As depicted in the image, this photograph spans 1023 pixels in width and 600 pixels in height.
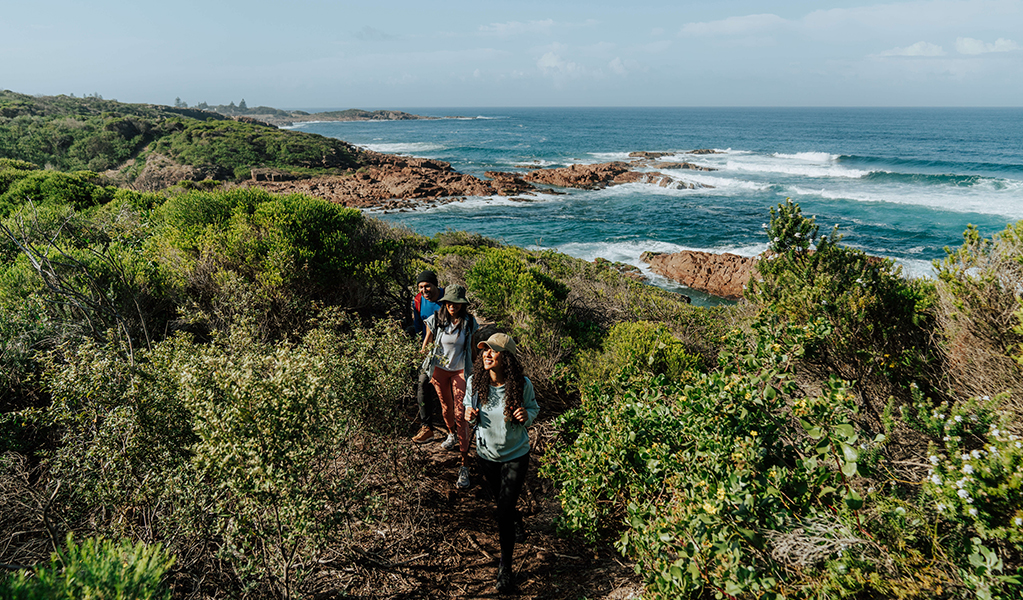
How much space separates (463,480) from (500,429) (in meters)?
1.40

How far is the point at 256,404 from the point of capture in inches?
96.7

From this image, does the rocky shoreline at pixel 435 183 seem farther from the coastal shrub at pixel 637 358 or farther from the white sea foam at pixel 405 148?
the coastal shrub at pixel 637 358

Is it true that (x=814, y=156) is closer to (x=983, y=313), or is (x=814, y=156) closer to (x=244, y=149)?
(x=244, y=149)

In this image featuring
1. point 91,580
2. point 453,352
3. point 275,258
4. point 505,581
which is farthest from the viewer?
point 275,258

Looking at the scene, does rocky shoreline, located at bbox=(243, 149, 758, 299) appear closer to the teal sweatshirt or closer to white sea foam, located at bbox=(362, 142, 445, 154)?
white sea foam, located at bbox=(362, 142, 445, 154)

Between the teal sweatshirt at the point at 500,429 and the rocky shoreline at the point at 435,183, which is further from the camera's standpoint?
the rocky shoreline at the point at 435,183

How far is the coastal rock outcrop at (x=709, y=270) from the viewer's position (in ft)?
57.4

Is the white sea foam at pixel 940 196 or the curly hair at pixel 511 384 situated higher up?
the white sea foam at pixel 940 196

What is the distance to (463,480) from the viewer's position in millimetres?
4496

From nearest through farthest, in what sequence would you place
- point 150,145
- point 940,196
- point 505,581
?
point 505,581
point 940,196
point 150,145

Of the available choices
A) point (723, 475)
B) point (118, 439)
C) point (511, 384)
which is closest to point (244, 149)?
point (118, 439)

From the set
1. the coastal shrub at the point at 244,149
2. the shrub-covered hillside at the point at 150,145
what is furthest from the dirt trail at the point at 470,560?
the coastal shrub at the point at 244,149

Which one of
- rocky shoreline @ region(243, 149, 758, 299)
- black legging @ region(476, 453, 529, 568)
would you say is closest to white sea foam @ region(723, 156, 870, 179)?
rocky shoreline @ region(243, 149, 758, 299)

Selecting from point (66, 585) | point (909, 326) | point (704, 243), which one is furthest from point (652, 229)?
point (66, 585)
